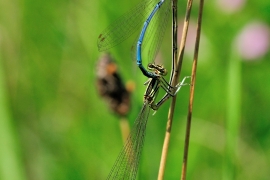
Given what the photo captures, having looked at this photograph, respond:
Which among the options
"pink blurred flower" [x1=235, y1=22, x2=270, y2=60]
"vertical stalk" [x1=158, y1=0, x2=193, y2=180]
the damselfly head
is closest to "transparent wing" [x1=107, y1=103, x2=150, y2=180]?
the damselfly head

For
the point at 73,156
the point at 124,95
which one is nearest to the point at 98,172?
the point at 73,156

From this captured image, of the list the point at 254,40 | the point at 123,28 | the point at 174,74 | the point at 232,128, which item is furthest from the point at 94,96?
the point at 174,74

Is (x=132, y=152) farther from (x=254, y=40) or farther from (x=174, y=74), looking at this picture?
(x=254, y=40)

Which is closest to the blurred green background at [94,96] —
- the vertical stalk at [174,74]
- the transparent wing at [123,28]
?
the transparent wing at [123,28]

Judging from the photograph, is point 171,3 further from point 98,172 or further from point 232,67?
point 98,172

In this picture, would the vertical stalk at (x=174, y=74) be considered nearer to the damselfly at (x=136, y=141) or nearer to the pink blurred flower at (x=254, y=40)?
the damselfly at (x=136, y=141)
